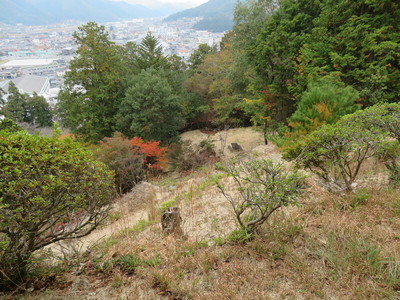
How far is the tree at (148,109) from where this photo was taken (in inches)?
539

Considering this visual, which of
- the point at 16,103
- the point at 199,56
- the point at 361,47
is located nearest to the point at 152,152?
the point at 361,47

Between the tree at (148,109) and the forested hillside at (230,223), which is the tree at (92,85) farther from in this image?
the forested hillside at (230,223)

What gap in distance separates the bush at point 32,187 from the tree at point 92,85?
1255 cm

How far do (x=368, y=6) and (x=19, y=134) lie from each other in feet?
36.6

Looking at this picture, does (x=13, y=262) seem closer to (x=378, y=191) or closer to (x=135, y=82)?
(x=378, y=191)

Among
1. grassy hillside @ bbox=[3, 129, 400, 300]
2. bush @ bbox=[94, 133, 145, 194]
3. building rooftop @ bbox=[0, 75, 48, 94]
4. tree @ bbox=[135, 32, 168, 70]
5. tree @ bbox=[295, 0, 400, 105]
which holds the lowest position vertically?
bush @ bbox=[94, 133, 145, 194]

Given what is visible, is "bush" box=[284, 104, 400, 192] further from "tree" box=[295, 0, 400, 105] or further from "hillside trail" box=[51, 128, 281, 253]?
"tree" box=[295, 0, 400, 105]

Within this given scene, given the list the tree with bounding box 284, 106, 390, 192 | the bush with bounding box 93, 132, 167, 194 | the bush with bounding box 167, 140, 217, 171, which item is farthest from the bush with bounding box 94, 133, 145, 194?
the tree with bounding box 284, 106, 390, 192

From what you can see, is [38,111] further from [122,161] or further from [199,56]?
[122,161]

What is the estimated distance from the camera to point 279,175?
2.71 meters

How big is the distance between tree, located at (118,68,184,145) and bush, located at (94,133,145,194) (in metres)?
3.47

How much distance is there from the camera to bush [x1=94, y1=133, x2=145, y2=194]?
382 inches

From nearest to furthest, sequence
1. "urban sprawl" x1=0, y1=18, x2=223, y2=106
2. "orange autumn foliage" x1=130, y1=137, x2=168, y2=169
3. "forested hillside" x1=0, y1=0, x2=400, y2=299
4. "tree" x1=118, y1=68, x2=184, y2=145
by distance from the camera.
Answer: "forested hillside" x1=0, y1=0, x2=400, y2=299
"orange autumn foliage" x1=130, y1=137, x2=168, y2=169
"tree" x1=118, y1=68, x2=184, y2=145
"urban sprawl" x1=0, y1=18, x2=223, y2=106

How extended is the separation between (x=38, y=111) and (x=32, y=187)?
1074 inches
